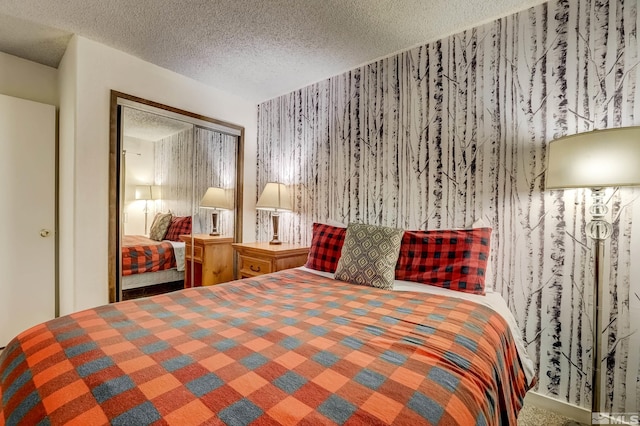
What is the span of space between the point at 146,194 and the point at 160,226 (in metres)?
0.34

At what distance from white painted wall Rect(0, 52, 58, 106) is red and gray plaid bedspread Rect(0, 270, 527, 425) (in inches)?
107

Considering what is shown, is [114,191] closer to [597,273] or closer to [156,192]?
[156,192]

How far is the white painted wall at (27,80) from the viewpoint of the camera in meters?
2.52

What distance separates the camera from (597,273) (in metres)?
1.40

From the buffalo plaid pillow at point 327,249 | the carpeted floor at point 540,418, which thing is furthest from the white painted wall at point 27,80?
the carpeted floor at point 540,418

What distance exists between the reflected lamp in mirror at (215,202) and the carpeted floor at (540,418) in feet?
9.61

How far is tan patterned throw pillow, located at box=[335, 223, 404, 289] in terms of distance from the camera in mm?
1758

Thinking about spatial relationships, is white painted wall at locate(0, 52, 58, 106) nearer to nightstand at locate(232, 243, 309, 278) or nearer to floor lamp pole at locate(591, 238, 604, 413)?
nightstand at locate(232, 243, 309, 278)

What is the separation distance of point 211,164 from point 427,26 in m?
2.36

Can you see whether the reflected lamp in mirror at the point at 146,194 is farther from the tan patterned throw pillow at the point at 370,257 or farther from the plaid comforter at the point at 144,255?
the tan patterned throw pillow at the point at 370,257

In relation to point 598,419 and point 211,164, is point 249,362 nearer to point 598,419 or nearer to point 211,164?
point 598,419

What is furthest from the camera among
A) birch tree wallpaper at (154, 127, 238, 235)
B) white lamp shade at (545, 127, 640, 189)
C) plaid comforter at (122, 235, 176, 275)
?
birch tree wallpaper at (154, 127, 238, 235)

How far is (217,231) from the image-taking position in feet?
10.5

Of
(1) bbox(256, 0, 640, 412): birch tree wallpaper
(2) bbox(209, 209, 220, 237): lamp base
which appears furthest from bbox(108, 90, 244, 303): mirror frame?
(1) bbox(256, 0, 640, 412): birch tree wallpaper
